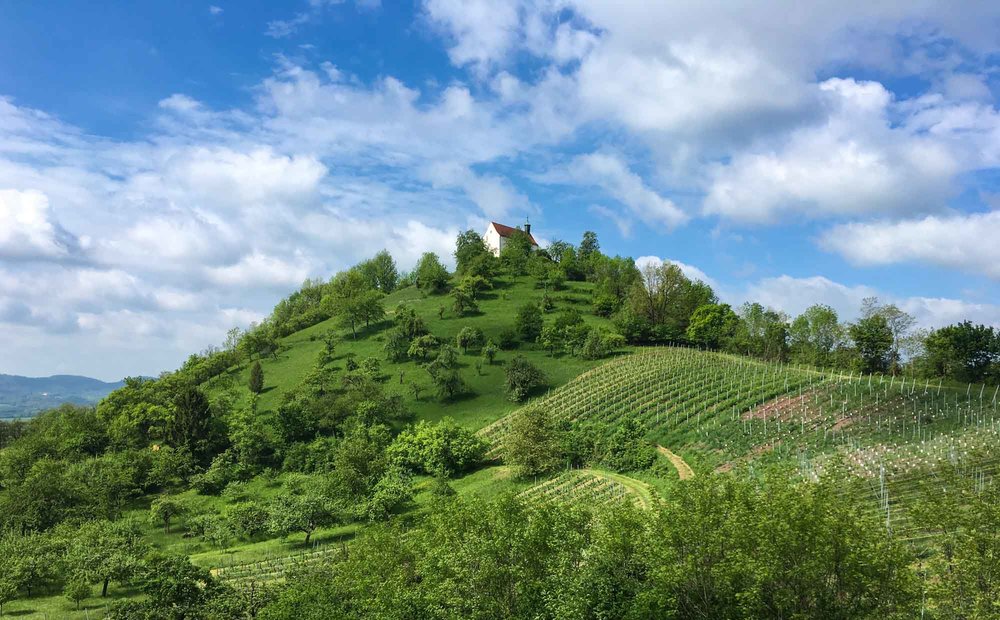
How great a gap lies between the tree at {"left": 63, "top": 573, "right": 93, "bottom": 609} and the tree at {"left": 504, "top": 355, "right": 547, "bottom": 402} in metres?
48.4

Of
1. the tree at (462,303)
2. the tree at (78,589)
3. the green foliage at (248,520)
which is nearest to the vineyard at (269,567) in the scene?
the green foliage at (248,520)

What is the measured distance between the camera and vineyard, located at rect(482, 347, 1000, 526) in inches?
1336

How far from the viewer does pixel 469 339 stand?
303 ft

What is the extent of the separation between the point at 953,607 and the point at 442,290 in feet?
364

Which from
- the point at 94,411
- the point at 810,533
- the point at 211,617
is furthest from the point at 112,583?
the point at 94,411

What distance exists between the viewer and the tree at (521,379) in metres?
76.5

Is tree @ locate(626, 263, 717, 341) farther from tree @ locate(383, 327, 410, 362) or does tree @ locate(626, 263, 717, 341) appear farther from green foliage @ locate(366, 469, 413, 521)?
green foliage @ locate(366, 469, 413, 521)

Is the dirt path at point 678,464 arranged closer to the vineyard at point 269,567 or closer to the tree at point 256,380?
the vineyard at point 269,567

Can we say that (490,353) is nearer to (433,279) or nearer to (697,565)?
(433,279)

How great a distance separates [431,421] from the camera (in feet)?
243

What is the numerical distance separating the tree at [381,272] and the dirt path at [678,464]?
114 metres

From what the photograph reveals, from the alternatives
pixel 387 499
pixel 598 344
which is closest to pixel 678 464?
pixel 387 499

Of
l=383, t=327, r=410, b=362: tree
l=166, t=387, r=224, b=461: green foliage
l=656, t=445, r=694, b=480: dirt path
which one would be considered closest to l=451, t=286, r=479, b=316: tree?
l=383, t=327, r=410, b=362: tree

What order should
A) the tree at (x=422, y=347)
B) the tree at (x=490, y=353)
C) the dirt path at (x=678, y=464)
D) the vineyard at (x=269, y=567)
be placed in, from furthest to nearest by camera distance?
1. the tree at (x=422, y=347)
2. the tree at (x=490, y=353)
3. the dirt path at (x=678, y=464)
4. the vineyard at (x=269, y=567)
